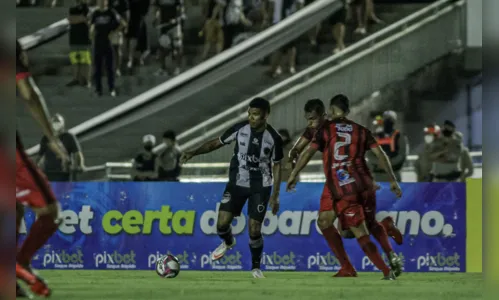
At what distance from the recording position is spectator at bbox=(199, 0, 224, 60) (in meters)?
23.8

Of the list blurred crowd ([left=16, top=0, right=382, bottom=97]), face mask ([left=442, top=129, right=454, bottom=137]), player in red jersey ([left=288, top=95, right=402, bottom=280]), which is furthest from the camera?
blurred crowd ([left=16, top=0, right=382, bottom=97])

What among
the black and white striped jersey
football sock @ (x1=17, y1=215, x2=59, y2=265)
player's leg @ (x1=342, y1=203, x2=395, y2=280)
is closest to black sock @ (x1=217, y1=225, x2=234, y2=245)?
the black and white striped jersey

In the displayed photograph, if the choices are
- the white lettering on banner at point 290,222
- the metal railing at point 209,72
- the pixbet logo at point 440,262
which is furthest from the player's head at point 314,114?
the metal railing at point 209,72

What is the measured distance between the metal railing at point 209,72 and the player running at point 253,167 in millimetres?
7150

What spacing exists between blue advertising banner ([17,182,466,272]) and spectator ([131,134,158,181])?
3.25 ft

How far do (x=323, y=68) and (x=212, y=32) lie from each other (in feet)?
8.91

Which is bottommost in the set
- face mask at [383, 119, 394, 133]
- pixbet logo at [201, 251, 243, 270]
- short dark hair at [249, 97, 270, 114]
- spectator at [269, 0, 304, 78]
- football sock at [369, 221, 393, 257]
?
pixbet logo at [201, 251, 243, 270]

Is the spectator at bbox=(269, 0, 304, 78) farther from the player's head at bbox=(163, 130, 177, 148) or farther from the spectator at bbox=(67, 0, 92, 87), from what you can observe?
the player's head at bbox=(163, 130, 177, 148)

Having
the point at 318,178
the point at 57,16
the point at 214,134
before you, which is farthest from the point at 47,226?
the point at 57,16

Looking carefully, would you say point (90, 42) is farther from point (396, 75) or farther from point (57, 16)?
point (396, 75)

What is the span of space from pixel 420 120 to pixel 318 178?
3.02 m

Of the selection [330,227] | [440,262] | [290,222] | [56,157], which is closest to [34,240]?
[330,227]

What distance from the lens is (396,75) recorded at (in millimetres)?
22453

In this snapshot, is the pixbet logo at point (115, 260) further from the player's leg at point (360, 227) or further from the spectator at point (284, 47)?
the spectator at point (284, 47)
